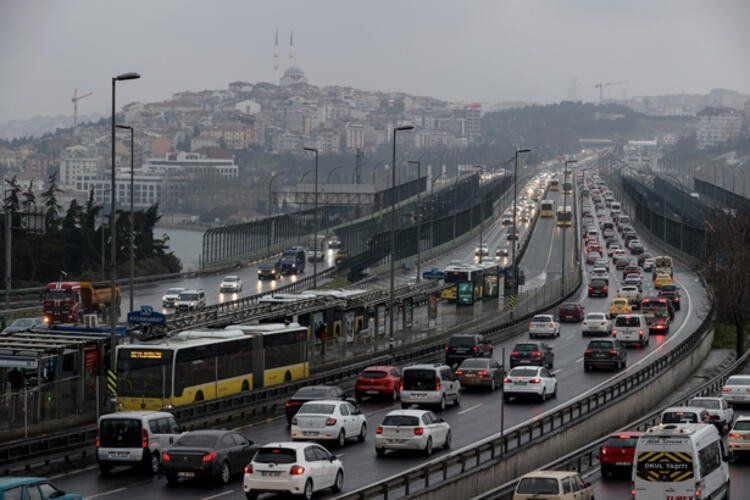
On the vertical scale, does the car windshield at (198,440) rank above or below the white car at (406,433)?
above

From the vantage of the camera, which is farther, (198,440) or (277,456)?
(198,440)

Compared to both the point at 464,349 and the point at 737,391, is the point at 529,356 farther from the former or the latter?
the point at 737,391

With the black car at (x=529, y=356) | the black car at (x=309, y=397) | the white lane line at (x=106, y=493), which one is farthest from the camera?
the black car at (x=529, y=356)

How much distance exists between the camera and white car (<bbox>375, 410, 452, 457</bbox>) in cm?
3672

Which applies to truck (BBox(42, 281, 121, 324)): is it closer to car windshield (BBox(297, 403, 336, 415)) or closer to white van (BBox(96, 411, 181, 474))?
car windshield (BBox(297, 403, 336, 415))

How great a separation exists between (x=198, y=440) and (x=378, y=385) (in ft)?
54.8

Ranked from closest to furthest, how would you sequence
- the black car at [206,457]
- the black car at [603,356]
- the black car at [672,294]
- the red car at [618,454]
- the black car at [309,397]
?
the black car at [206,457]
the red car at [618,454]
the black car at [309,397]
the black car at [603,356]
the black car at [672,294]

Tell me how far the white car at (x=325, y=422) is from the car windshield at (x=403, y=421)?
1634mm

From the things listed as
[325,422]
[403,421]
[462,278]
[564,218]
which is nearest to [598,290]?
[462,278]

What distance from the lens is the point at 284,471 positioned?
29688 mm

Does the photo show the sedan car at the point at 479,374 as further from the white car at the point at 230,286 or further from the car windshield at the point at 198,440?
the white car at the point at 230,286

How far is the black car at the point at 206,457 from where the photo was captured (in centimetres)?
3175

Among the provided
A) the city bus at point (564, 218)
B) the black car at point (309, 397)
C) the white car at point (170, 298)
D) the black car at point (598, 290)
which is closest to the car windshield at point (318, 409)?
the black car at point (309, 397)

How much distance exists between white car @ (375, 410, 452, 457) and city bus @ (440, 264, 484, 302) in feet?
159
